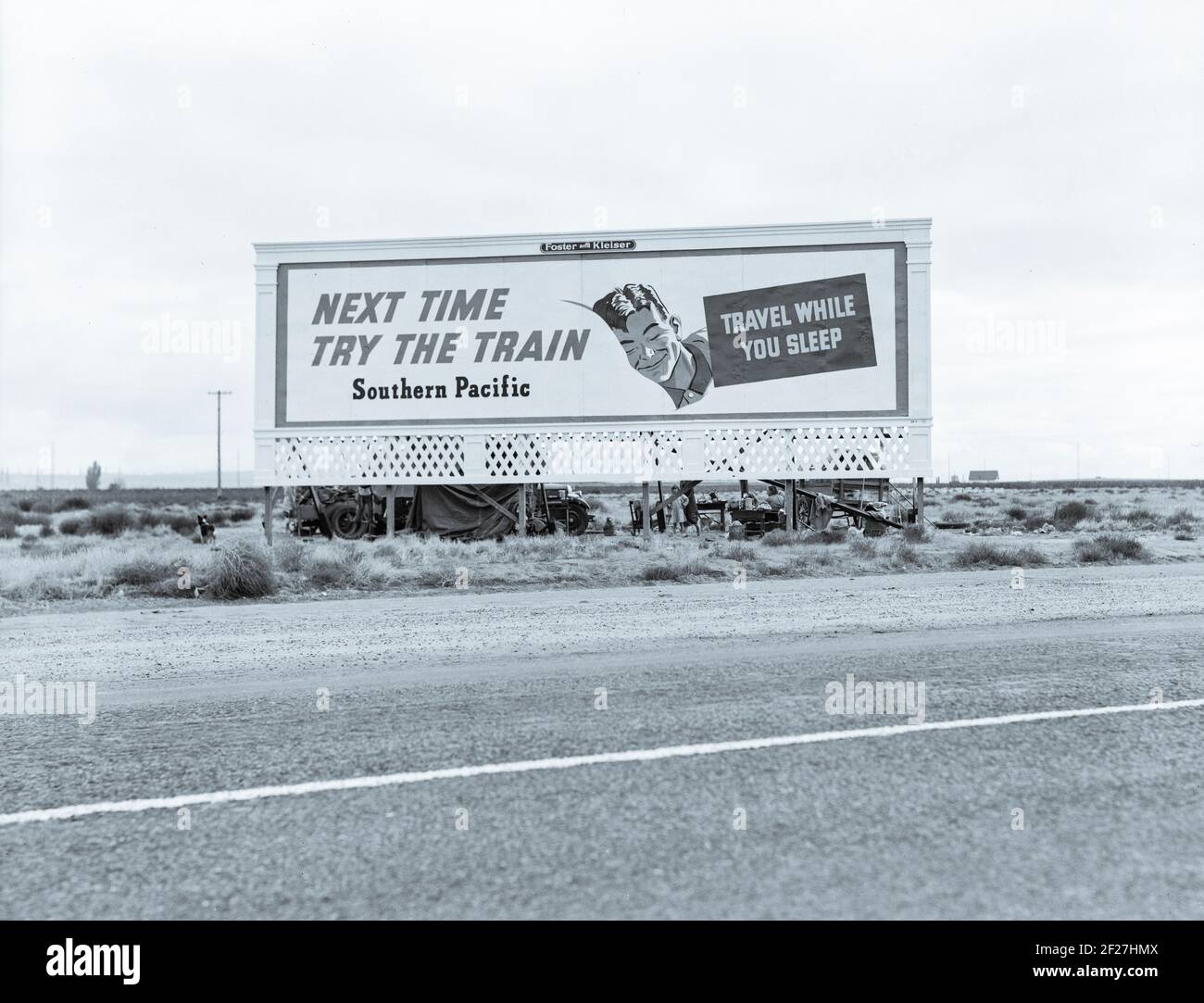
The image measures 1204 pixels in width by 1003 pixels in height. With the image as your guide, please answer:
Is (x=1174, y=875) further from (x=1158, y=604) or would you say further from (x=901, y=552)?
(x=901, y=552)

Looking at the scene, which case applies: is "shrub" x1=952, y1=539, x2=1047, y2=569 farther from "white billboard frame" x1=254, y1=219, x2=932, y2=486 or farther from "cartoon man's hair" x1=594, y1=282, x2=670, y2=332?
"cartoon man's hair" x1=594, y1=282, x2=670, y2=332

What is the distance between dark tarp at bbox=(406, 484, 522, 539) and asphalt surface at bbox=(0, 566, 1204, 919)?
619 inches

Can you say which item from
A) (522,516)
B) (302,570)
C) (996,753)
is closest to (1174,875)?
(996,753)

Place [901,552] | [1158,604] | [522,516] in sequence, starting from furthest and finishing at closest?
[522,516], [901,552], [1158,604]

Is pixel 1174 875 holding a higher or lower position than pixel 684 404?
lower

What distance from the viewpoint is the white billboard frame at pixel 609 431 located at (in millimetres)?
22422

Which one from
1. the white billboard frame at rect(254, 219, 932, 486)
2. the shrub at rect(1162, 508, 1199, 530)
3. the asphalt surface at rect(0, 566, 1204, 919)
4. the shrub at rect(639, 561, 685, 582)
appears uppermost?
the white billboard frame at rect(254, 219, 932, 486)

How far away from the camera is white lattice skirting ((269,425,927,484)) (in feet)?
74.2

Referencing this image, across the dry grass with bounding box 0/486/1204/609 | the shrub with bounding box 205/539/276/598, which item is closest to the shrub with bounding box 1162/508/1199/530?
the dry grass with bounding box 0/486/1204/609

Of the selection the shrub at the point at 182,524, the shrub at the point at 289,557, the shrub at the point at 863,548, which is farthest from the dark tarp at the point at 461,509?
the shrub at the point at 182,524

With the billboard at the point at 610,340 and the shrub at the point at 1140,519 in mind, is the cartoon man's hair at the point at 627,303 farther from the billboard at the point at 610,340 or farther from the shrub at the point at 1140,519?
the shrub at the point at 1140,519

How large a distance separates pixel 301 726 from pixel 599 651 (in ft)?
10.2

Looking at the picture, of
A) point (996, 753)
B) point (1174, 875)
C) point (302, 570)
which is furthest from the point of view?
point (302, 570)
